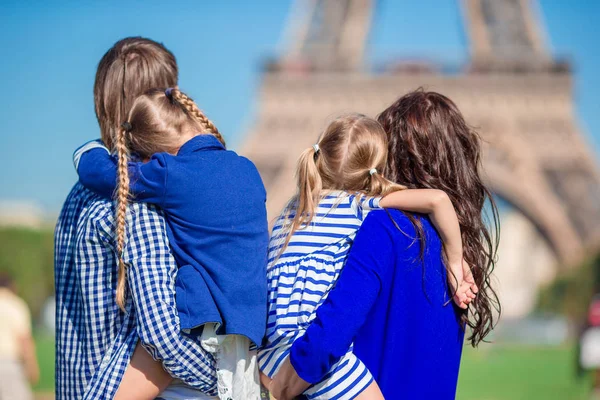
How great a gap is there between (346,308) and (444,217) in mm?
354

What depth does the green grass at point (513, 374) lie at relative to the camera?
10859 millimetres

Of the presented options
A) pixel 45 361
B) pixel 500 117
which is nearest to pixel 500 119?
pixel 500 117

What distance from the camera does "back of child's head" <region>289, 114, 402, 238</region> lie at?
205 cm

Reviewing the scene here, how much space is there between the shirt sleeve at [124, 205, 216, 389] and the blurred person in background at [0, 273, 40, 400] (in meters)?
4.29

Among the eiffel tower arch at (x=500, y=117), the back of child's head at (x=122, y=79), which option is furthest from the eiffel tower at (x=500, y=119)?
the back of child's head at (x=122, y=79)

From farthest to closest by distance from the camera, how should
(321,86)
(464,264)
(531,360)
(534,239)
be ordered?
(534,239)
(321,86)
(531,360)
(464,264)

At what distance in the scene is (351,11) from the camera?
26766 mm

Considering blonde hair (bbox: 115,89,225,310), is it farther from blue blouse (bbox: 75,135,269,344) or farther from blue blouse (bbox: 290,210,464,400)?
blue blouse (bbox: 290,210,464,400)

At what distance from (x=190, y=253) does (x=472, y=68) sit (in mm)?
22880

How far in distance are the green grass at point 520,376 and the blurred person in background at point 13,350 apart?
20.3 ft

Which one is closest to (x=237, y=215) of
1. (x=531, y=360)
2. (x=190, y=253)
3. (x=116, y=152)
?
(x=190, y=253)

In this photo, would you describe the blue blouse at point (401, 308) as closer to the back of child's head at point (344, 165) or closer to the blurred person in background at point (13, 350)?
the back of child's head at point (344, 165)

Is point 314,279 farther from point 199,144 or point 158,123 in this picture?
point 158,123

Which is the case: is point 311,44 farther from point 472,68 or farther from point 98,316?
point 98,316
